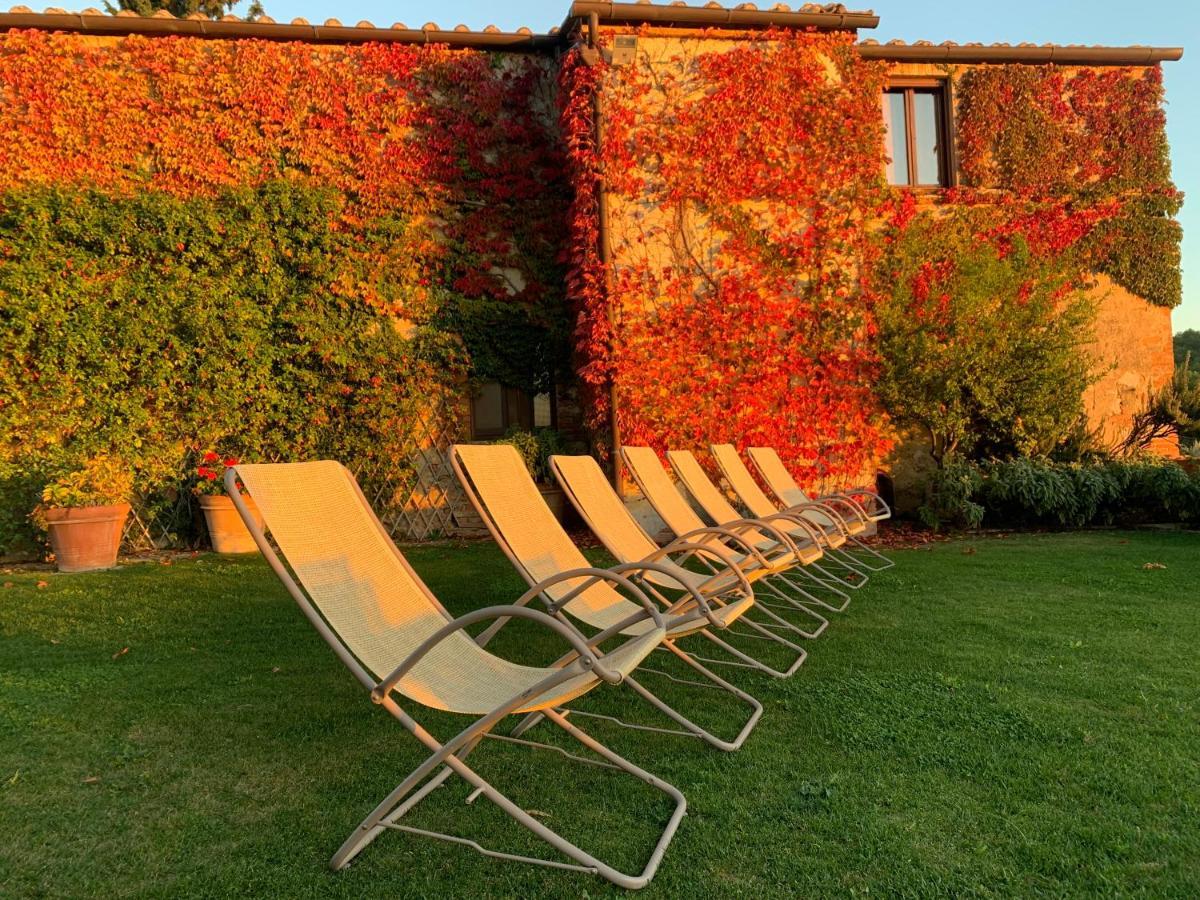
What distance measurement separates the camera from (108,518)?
652 centimetres

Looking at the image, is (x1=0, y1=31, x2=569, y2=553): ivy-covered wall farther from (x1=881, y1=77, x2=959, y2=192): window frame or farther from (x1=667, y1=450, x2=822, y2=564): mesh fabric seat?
(x1=881, y1=77, x2=959, y2=192): window frame

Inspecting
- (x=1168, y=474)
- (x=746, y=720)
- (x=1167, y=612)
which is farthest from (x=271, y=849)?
(x=1168, y=474)

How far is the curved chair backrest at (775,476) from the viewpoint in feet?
20.4

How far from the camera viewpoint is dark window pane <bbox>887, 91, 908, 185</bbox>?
29.1ft

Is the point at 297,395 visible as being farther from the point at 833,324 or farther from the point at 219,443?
the point at 833,324

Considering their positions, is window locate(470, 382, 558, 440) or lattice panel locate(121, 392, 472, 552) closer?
lattice panel locate(121, 392, 472, 552)

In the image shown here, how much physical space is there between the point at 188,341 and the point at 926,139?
782cm

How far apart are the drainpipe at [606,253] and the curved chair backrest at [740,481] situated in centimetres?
174

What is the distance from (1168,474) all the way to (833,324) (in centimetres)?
323

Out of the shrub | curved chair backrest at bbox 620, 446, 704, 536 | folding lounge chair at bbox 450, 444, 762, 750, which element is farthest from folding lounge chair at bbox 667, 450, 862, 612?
the shrub

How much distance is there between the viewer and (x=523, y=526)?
3.12 meters

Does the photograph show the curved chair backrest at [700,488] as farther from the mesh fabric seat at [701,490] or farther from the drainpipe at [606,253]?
the drainpipe at [606,253]

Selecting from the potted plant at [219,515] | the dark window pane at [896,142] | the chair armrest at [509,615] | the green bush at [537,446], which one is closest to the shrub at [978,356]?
the dark window pane at [896,142]

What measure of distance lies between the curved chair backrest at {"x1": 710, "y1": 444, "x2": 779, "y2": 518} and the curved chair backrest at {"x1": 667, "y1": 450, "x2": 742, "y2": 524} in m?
0.17
